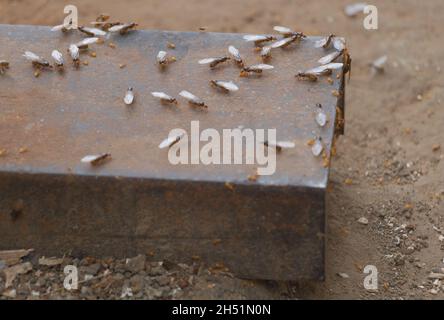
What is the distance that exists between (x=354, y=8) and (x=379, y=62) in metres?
0.85

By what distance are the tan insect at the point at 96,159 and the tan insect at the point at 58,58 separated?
2.33ft

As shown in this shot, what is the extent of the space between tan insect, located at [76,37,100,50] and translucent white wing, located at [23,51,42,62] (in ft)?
0.70

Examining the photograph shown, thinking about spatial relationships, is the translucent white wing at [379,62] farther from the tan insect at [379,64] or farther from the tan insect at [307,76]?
the tan insect at [307,76]

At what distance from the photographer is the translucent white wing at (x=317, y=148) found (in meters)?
2.75

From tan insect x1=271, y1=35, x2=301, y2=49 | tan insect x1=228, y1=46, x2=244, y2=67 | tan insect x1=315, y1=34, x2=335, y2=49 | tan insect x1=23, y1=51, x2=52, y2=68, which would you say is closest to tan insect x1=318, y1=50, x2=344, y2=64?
tan insect x1=315, y1=34, x2=335, y2=49

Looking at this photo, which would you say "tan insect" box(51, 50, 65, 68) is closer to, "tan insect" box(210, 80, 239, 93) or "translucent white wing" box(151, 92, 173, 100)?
"translucent white wing" box(151, 92, 173, 100)

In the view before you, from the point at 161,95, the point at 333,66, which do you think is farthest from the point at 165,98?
the point at 333,66

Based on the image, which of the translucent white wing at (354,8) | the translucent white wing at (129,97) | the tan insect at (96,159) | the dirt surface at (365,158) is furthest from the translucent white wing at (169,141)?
the translucent white wing at (354,8)

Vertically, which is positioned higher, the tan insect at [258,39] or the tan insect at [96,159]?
the tan insect at [258,39]

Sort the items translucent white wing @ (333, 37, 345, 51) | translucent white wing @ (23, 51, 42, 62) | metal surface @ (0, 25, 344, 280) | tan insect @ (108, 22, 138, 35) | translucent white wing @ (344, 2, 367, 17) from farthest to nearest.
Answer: translucent white wing @ (344, 2, 367, 17) < tan insect @ (108, 22, 138, 35) < translucent white wing @ (333, 37, 345, 51) < translucent white wing @ (23, 51, 42, 62) < metal surface @ (0, 25, 344, 280)

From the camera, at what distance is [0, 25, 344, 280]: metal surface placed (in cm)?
267

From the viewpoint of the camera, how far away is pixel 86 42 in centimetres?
343

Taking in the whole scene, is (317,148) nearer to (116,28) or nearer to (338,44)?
A: (338,44)
